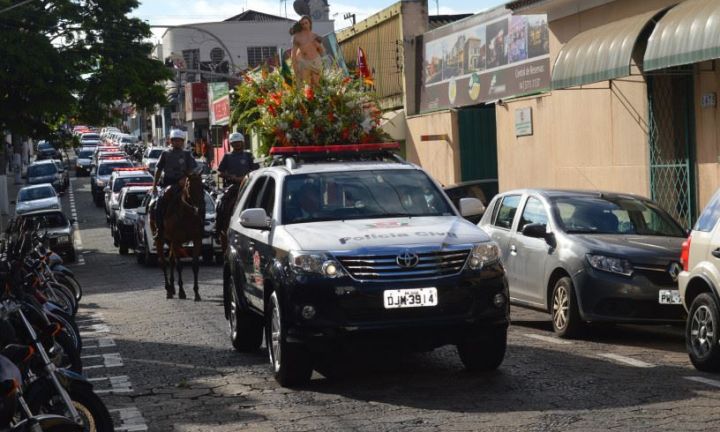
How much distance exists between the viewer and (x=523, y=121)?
94.5 feet

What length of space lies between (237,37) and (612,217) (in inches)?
4045

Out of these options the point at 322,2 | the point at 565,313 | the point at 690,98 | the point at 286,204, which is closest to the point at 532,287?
the point at 565,313

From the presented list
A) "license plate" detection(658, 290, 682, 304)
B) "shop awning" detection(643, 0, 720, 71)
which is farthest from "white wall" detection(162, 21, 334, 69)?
"license plate" detection(658, 290, 682, 304)

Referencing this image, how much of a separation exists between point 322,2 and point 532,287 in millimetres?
77843

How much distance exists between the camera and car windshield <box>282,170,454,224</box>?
1165 cm

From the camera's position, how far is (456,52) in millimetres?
34375

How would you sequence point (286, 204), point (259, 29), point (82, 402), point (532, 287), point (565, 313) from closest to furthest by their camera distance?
point (82, 402), point (286, 204), point (565, 313), point (532, 287), point (259, 29)

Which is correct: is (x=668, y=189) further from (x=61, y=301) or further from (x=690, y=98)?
(x=61, y=301)

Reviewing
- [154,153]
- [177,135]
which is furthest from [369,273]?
[154,153]

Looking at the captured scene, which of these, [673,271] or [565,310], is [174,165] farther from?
[673,271]

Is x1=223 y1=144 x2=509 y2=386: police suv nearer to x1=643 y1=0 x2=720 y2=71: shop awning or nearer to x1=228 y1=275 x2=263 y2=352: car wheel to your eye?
x1=228 y1=275 x2=263 y2=352: car wheel

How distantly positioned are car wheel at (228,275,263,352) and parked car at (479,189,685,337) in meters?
3.11

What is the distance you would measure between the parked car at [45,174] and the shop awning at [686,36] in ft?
157

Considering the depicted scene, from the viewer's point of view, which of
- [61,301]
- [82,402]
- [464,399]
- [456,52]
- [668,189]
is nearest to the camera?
[82,402]
